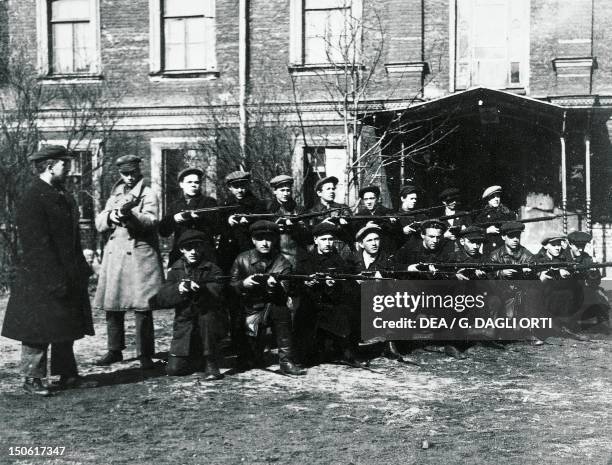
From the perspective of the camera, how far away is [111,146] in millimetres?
14930

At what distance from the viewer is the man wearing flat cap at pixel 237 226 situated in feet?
23.0

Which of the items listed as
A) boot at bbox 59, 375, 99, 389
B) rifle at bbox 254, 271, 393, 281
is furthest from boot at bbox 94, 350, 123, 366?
rifle at bbox 254, 271, 393, 281

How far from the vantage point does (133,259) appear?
6.80 meters

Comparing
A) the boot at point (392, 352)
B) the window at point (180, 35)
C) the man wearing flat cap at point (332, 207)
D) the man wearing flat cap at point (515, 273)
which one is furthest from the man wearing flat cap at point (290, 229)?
the window at point (180, 35)

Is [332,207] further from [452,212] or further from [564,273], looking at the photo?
[564,273]

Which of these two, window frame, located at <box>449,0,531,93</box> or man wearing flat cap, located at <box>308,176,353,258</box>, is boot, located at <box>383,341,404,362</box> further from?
window frame, located at <box>449,0,531,93</box>

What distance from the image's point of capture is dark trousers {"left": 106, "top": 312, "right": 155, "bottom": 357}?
267 inches

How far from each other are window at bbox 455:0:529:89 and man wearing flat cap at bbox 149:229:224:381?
900 cm

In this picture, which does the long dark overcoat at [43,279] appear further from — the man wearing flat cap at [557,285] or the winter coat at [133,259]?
the man wearing flat cap at [557,285]

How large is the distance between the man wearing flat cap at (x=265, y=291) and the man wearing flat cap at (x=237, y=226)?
0.30 metres

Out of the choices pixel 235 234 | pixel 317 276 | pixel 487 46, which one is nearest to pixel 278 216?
pixel 235 234

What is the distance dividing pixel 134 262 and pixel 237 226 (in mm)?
944

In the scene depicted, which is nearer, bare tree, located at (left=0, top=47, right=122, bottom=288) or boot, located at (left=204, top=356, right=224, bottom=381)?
boot, located at (left=204, top=356, right=224, bottom=381)

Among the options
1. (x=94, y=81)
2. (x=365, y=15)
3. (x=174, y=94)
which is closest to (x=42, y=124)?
(x=94, y=81)
